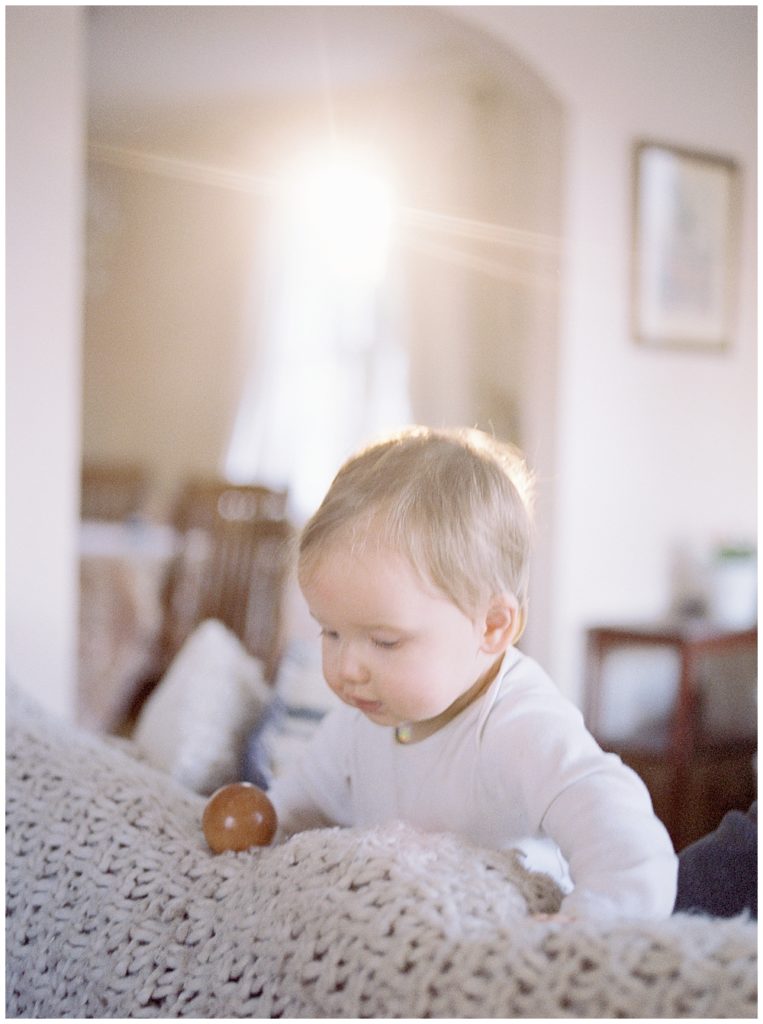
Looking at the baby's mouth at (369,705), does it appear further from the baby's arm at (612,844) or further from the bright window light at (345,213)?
the bright window light at (345,213)

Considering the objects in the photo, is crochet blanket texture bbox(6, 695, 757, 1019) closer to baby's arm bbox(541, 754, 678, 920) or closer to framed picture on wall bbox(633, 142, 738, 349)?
baby's arm bbox(541, 754, 678, 920)

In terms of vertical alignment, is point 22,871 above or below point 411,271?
below

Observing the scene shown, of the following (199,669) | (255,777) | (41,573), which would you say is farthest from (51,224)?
(255,777)

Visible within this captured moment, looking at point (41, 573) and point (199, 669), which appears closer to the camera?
point (199, 669)

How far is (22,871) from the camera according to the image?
898mm

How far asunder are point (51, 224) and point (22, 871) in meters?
1.59

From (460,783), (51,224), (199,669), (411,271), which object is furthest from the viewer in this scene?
(411,271)

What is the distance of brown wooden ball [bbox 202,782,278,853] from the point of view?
2.71ft

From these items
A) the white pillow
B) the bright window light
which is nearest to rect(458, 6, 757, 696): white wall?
the white pillow

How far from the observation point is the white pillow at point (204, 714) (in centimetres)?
119

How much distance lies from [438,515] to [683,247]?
2.99 m

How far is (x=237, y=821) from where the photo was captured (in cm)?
83

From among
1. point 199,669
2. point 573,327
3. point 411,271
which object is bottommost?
point 199,669

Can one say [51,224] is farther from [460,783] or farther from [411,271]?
[411,271]
